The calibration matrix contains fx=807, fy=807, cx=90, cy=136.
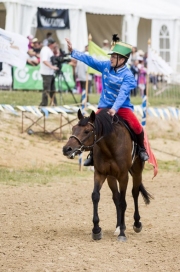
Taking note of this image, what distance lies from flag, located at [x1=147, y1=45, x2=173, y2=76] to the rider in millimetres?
7651

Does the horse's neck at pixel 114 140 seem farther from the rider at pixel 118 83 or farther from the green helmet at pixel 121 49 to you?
the green helmet at pixel 121 49

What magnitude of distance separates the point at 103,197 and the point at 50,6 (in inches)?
573

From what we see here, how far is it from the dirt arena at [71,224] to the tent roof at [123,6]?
975 centimetres

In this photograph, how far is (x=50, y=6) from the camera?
27.2 meters

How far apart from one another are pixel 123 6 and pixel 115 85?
19.4 meters

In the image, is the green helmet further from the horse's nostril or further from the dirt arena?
the dirt arena

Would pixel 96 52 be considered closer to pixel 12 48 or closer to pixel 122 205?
pixel 12 48

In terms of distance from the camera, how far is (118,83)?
33.8 ft

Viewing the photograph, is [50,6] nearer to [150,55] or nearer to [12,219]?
[150,55]

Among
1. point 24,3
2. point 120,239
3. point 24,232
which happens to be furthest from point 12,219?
point 24,3

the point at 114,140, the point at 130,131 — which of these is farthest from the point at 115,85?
the point at 114,140

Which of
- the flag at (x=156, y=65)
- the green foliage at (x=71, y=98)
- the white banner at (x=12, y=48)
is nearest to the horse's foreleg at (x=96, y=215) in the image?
the white banner at (x=12, y=48)

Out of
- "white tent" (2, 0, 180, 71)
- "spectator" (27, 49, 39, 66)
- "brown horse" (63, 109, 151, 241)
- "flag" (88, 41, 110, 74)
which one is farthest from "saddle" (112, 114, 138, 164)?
"white tent" (2, 0, 180, 71)

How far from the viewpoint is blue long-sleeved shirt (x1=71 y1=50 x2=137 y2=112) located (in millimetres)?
10133
